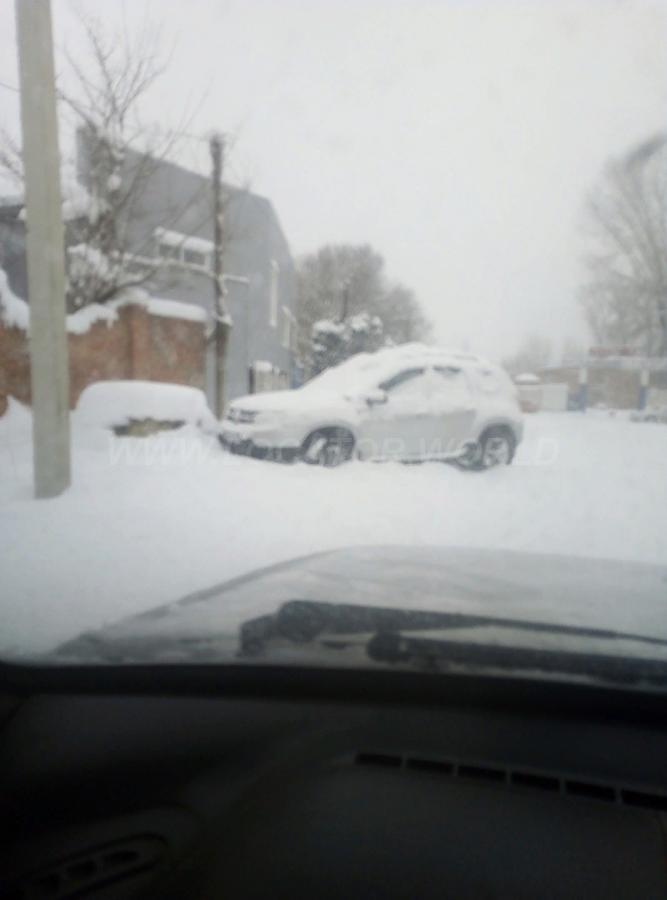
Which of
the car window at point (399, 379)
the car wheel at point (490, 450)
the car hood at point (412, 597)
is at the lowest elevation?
the car hood at point (412, 597)

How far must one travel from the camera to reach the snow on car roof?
539 cm

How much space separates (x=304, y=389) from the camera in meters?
6.02

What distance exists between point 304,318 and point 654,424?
2.92 m

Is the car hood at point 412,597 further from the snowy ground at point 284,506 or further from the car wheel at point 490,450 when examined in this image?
the car wheel at point 490,450

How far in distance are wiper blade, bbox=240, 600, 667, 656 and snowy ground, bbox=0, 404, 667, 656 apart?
2.19 meters

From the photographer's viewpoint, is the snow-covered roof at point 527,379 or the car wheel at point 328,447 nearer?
the snow-covered roof at point 527,379

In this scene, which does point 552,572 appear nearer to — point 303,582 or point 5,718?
point 303,582

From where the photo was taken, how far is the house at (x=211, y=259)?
623cm

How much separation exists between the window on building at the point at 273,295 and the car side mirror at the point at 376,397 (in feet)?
4.61

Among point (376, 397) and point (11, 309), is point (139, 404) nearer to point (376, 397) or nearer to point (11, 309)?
point (11, 309)

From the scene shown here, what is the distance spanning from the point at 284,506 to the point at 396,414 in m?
1.11

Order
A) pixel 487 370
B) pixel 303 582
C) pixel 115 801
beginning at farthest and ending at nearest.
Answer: pixel 487 370 → pixel 303 582 → pixel 115 801

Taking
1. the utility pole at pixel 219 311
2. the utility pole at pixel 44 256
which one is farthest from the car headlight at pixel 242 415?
the utility pole at pixel 44 256

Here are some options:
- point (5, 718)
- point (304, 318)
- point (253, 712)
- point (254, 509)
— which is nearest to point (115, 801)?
point (253, 712)
